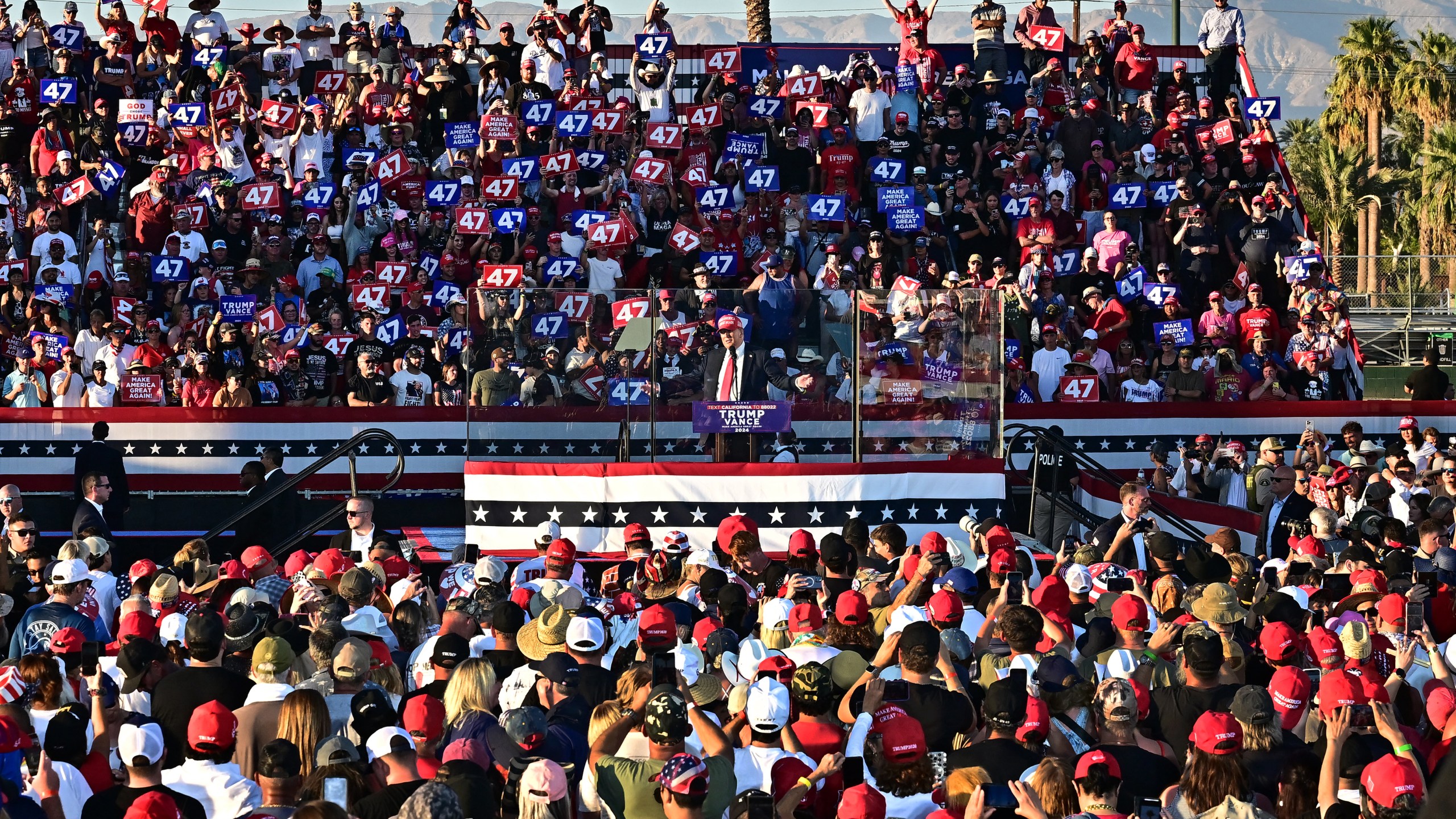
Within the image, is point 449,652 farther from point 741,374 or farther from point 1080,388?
point 1080,388

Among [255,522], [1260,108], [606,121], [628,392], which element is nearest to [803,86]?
[606,121]

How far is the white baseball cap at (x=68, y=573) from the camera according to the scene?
10305 mm

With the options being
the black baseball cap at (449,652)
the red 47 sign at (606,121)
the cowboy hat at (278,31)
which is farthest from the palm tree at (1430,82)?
the black baseball cap at (449,652)

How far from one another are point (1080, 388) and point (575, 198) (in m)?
7.01

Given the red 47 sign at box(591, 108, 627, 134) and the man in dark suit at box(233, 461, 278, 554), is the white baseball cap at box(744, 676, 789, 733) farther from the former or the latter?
the red 47 sign at box(591, 108, 627, 134)

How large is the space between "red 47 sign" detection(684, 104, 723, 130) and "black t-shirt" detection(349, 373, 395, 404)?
21.4 feet

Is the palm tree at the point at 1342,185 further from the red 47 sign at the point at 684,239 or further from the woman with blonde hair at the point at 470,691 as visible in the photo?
the woman with blonde hair at the point at 470,691

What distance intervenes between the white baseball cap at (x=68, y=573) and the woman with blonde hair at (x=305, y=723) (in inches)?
137

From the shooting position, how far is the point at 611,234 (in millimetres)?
22031

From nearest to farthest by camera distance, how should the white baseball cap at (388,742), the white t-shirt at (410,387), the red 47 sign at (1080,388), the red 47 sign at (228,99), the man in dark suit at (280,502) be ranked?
the white baseball cap at (388,742) → the man in dark suit at (280,502) → the white t-shirt at (410,387) → the red 47 sign at (1080,388) → the red 47 sign at (228,99)

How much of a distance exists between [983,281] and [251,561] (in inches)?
486

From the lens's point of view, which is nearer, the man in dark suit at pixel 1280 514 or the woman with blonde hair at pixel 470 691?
the woman with blonde hair at pixel 470 691

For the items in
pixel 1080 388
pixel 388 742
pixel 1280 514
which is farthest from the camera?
pixel 1080 388

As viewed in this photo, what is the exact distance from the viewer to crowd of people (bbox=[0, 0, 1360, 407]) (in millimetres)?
20375
